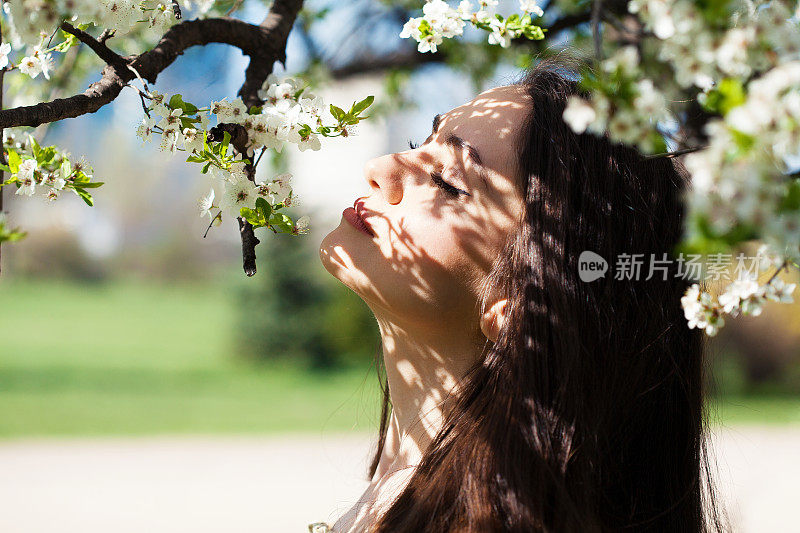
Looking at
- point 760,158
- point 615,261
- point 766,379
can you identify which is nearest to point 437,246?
point 615,261

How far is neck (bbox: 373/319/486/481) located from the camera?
5.22ft

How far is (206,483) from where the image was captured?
6340 mm

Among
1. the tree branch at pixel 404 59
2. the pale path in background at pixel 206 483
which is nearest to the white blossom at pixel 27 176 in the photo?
the tree branch at pixel 404 59

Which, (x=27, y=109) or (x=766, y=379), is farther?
(x=766, y=379)

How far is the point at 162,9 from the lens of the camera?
1421 mm

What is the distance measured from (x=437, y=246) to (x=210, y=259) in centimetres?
1845

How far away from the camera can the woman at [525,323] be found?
141 cm

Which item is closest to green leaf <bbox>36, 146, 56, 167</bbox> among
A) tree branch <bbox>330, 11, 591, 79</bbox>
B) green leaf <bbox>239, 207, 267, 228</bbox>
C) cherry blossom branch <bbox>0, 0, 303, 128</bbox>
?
cherry blossom branch <bbox>0, 0, 303, 128</bbox>

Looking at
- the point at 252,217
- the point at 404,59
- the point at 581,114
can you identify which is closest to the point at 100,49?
the point at 252,217

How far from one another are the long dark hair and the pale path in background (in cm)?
313

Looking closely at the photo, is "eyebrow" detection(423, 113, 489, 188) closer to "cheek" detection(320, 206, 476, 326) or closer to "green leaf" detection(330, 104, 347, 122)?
"cheek" detection(320, 206, 476, 326)

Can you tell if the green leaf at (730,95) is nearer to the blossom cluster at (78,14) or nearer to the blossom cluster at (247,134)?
the blossom cluster at (247,134)

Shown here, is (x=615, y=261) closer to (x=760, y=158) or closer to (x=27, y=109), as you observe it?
(x=760, y=158)

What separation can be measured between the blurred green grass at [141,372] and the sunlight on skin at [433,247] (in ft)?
14.5
